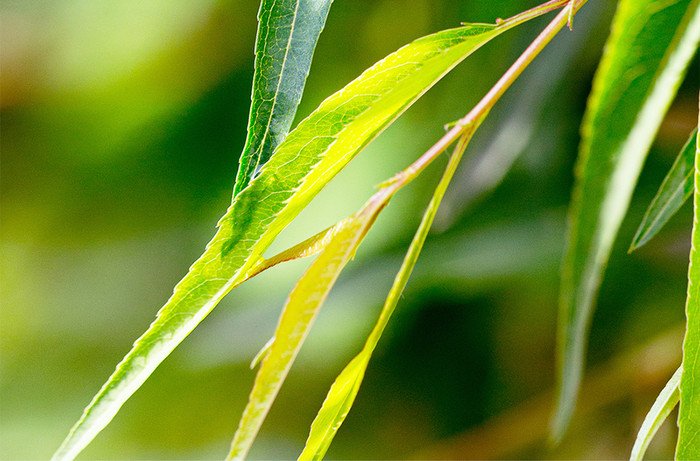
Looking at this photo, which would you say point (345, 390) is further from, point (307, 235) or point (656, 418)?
point (307, 235)

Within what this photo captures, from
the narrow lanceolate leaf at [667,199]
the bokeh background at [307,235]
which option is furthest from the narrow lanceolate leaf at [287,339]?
the bokeh background at [307,235]

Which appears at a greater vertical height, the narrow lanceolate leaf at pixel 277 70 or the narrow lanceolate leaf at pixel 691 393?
the narrow lanceolate leaf at pixel 277 70

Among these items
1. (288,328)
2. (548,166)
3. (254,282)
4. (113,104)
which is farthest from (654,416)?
(113,104)

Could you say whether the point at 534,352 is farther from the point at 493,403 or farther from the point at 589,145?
the point at 589,145

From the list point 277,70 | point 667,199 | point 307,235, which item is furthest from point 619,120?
point 307,235

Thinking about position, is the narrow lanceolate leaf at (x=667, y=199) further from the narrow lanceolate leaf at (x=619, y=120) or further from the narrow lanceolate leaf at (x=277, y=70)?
the narrow lanceolate leaf at (x=277, y=70)
